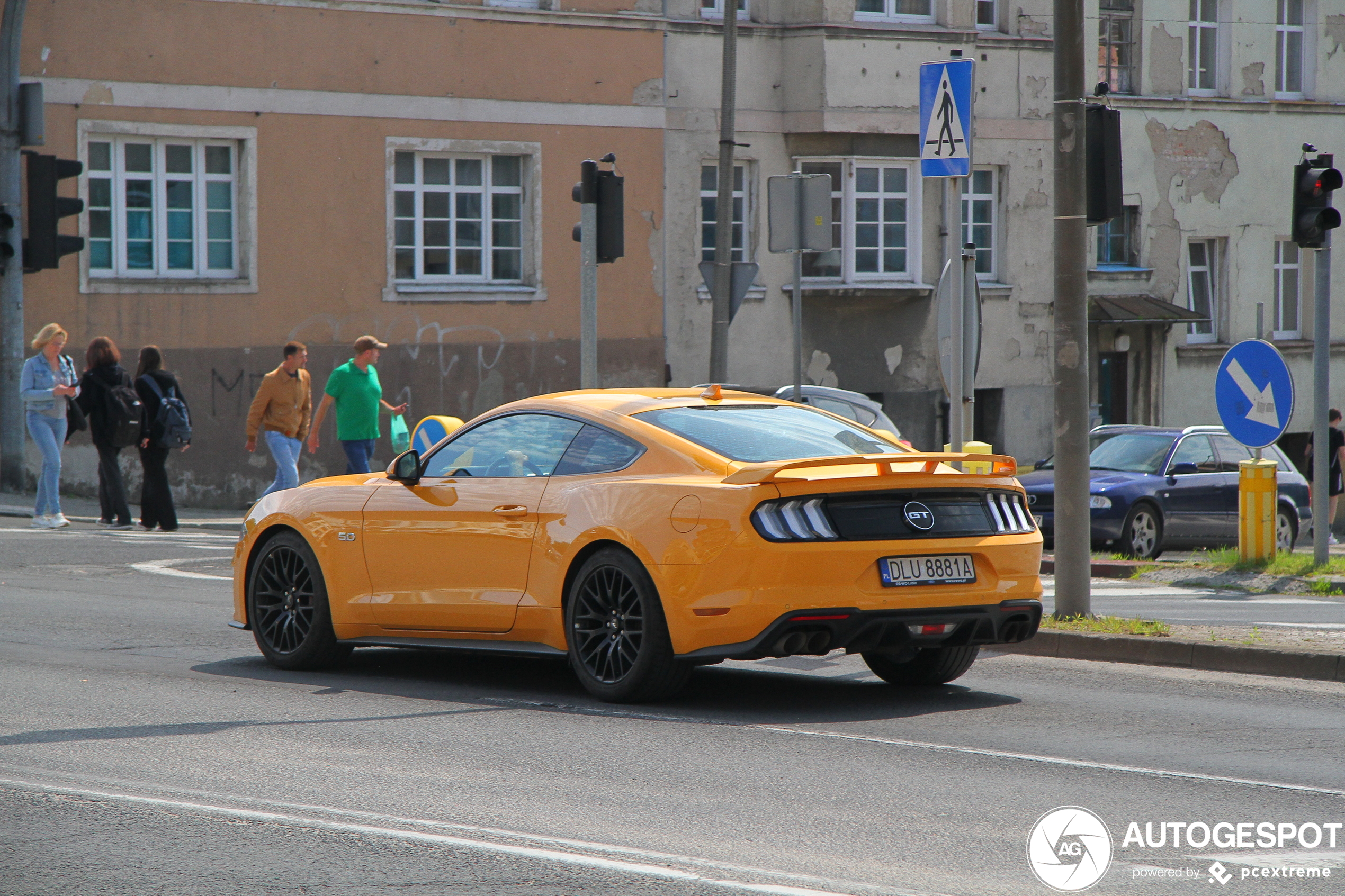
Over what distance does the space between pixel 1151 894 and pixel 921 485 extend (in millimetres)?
3198

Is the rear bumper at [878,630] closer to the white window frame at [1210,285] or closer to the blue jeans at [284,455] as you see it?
the blue jeans at [284,455]

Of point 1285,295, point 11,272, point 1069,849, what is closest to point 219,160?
point 11,272

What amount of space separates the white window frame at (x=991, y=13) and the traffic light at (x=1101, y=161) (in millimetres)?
19150

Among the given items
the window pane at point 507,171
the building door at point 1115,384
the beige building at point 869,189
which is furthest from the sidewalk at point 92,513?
the building door at point 1115,384

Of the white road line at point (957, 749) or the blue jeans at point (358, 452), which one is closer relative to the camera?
the white road line at point (957, 749)

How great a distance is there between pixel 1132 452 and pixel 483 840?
16110mm

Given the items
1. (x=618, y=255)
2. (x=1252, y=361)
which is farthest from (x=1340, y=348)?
(x=618, y=255)

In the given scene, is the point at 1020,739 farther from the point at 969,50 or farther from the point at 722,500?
the point at 969,50

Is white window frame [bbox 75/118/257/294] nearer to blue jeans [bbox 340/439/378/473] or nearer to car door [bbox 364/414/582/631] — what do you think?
blue jeans [bbox 340/439/378/473]

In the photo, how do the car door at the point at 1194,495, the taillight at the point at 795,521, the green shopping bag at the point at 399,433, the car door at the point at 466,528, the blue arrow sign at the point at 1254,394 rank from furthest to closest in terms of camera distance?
the car door at the point at 1194,495
the green shopping bag at the point at 399,433
the blue arrow sign at the point at 1254,394
the car door at the point at 466,528
the taillight at the point at 795,521

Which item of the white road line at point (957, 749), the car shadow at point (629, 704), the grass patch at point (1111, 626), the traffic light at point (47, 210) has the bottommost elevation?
the car shadow at point (629, 704)

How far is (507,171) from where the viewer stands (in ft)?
84.2

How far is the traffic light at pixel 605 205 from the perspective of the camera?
14.5 metres

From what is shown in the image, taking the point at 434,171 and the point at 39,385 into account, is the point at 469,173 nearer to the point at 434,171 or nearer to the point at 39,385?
the point at 434,171
